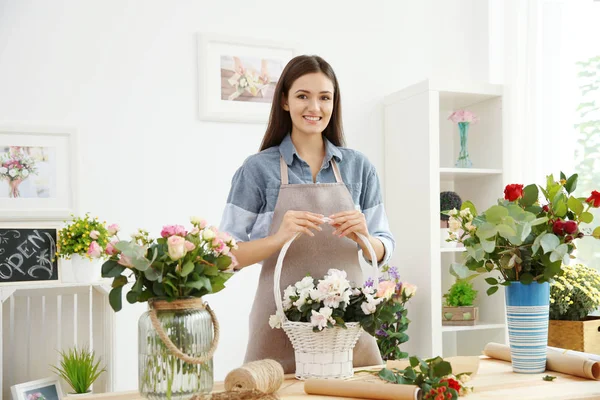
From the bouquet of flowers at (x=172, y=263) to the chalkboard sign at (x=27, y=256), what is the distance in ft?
5.33

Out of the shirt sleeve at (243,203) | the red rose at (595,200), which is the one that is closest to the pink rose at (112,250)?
the shirt sleeve at (243,203)

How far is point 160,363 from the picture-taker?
4.43 ft

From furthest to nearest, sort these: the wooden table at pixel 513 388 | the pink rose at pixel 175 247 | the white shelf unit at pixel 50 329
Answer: the white shelf unit at pixel 50 329 → the wooden table at pixel 513 388 → the pink rose at pixel 175 247

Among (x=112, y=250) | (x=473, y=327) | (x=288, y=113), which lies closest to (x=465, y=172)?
(x=473, y=327)

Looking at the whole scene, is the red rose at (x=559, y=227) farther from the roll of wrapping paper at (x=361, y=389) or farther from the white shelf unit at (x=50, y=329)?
the white shelf unit at (x=50, y=329)

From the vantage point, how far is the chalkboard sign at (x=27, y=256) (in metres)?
2.82

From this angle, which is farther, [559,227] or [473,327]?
[473,327]

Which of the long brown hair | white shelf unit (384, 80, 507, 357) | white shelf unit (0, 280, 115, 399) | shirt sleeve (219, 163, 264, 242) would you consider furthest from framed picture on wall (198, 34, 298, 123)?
shirt sleeve (219, 163, 264, 242)

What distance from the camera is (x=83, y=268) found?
2.80m

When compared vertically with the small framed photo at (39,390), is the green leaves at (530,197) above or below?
above

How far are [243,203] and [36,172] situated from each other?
57.1 inches

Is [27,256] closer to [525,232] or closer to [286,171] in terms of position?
[286,171]

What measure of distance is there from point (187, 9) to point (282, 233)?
191 cm

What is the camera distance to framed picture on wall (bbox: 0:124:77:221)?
2982mm
